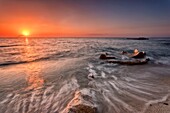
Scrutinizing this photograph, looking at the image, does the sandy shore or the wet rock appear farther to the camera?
the sandy shore

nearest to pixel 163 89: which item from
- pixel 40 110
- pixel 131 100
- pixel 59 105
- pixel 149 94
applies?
pixel 149 94

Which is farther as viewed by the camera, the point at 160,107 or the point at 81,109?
the point at 160,107

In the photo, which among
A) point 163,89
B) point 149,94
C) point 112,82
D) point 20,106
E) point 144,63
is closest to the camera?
point 20,106

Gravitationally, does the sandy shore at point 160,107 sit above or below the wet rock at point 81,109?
below

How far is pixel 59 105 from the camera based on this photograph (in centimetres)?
484

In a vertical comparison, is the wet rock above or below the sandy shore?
above

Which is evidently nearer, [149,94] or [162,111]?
[162,111]

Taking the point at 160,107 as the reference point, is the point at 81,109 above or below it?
A: above

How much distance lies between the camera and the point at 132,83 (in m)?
7.23

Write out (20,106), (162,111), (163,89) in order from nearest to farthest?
(162,111) < (20,106) < (163,89)

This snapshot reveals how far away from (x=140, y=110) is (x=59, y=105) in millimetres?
2607

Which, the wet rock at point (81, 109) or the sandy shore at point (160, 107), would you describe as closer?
the wet rock at point (81, 109)

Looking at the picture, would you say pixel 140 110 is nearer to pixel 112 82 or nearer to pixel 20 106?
pixel 112 82

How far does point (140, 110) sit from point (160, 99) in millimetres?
1278
